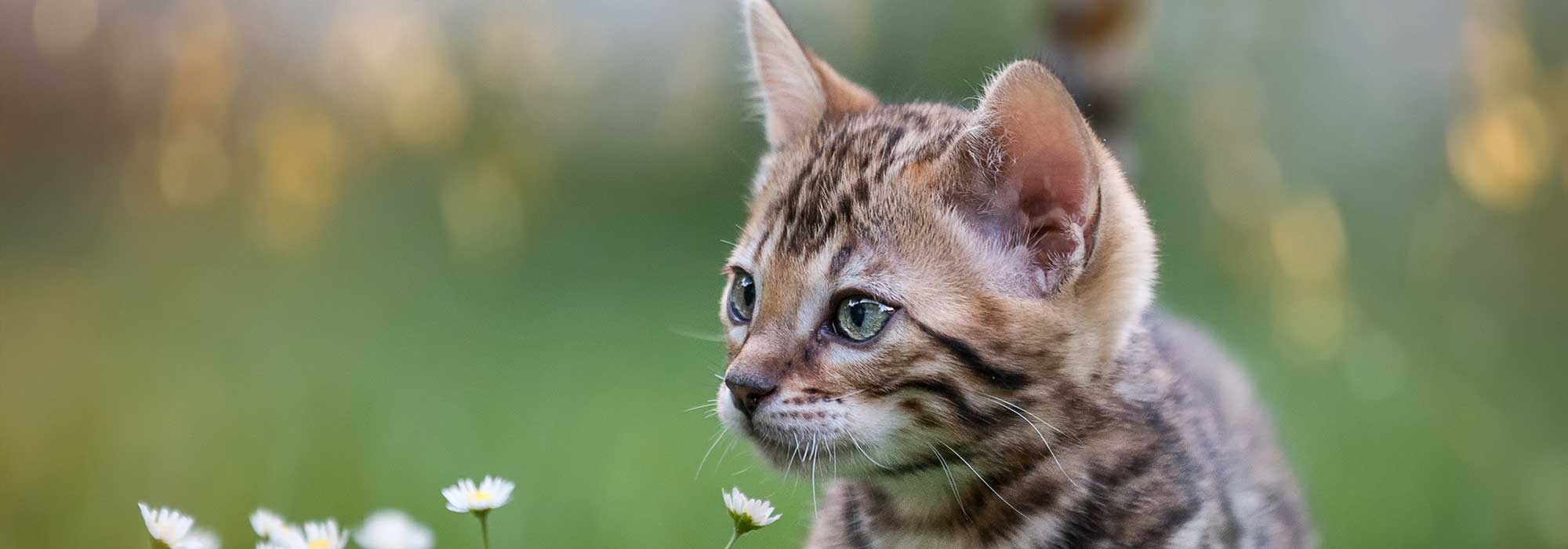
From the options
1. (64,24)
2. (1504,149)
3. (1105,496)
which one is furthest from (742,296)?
(1504,149)

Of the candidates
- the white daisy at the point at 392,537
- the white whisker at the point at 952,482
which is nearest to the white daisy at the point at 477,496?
the white daisy at the point at 392,537

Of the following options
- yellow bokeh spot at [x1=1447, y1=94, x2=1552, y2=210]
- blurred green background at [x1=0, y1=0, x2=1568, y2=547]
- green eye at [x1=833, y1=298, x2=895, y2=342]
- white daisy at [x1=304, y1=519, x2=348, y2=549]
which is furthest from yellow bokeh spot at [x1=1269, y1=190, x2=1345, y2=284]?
white daisy at [x1=304, y1=519, x2=348, y2=549]

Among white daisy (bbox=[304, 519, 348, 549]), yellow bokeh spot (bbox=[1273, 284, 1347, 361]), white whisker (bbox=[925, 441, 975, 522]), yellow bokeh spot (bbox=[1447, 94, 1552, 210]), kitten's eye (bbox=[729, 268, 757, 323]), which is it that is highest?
yellow bokeh spot (bbox=[1447, 94, 1552, 210])

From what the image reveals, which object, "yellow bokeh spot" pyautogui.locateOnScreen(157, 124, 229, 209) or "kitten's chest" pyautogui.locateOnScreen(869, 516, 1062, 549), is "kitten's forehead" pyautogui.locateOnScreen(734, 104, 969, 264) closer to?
"kitten's chest" pyautogui.locateOnScreen(869, 516, 1062, 549)

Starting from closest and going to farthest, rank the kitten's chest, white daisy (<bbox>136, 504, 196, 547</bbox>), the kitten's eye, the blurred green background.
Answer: white daisy (<bbox>136, 504, 196, 547</bbox>)
the kitten's chest
the kitten's eye
the blurred green background

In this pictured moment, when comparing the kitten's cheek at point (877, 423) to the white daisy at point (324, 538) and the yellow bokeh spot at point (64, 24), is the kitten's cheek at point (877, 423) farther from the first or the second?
the yellow bokeh spot at point (64, 24)

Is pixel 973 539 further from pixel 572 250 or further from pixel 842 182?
pixel 572 250
